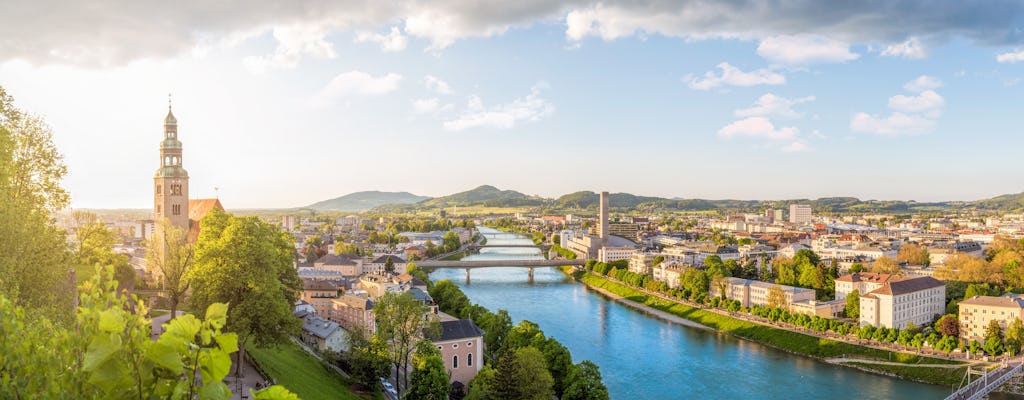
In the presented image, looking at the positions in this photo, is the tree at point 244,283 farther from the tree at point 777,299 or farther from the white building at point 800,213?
the white building at point 800,213

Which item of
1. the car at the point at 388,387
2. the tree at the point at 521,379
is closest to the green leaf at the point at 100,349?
the tree at the point at 521,379

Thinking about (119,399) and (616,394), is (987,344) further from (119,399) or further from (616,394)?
(119,399)

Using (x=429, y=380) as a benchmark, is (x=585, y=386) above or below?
below

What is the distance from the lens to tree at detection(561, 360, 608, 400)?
11.6m

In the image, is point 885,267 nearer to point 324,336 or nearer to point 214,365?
point 324,336

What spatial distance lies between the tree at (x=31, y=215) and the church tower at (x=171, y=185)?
8082mm

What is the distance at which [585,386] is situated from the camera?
11.6 metres

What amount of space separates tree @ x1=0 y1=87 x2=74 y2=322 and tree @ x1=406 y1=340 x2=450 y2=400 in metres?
5.42

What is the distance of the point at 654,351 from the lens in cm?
1845

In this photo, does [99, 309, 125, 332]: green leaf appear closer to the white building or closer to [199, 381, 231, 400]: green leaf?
[199, 381, 231, 400]: green leaf

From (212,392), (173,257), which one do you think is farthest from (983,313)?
(212,392)

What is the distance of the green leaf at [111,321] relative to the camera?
64.4 inches

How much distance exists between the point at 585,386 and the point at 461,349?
3130 millimetres

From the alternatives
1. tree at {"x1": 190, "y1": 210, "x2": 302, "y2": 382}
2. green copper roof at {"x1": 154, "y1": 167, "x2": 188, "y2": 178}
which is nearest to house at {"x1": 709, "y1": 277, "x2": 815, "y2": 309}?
tree at {"x1": 190, "y1": 210, "x2": 302, "y2": 382}
